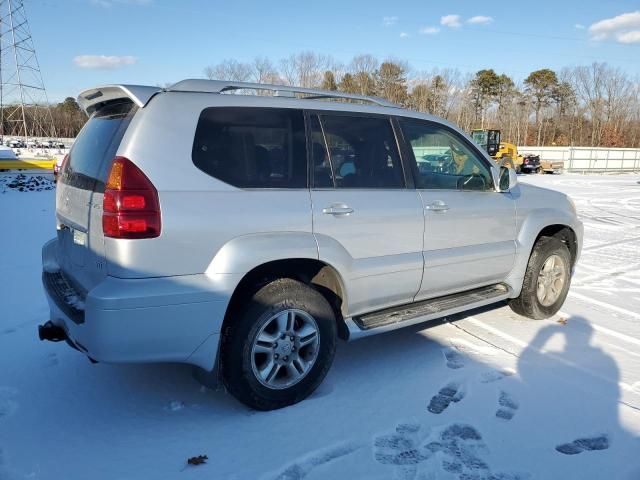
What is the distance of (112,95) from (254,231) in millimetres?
1296

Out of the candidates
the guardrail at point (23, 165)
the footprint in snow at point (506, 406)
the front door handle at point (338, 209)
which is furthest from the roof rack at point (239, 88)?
the guardrail at point (23, 165)

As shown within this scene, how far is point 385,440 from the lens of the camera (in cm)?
294

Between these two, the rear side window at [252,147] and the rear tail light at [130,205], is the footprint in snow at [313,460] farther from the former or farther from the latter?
the rear side window at [252,147]

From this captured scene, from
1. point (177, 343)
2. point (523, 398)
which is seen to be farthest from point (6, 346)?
point (523, 398)

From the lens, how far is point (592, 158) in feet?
141

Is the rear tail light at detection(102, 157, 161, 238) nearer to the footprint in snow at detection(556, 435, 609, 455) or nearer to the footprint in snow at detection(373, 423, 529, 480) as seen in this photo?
the footprint in snow at detection(373, 423, 529, 480)

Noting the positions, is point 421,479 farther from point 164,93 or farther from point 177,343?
point 164,93

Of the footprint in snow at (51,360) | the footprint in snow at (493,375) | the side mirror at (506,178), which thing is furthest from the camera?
the side mirror at (506,178)

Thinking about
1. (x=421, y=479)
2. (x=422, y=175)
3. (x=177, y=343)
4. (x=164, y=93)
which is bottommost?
(x=421, y=479)

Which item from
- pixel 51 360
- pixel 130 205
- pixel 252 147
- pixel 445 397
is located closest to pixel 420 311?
pixel 445 397

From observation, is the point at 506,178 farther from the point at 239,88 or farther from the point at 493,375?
the point at 239,88

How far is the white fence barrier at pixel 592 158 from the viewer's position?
42.4 m

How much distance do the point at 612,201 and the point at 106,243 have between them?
17.8 meters

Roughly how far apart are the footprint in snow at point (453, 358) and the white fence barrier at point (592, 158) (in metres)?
42.4
